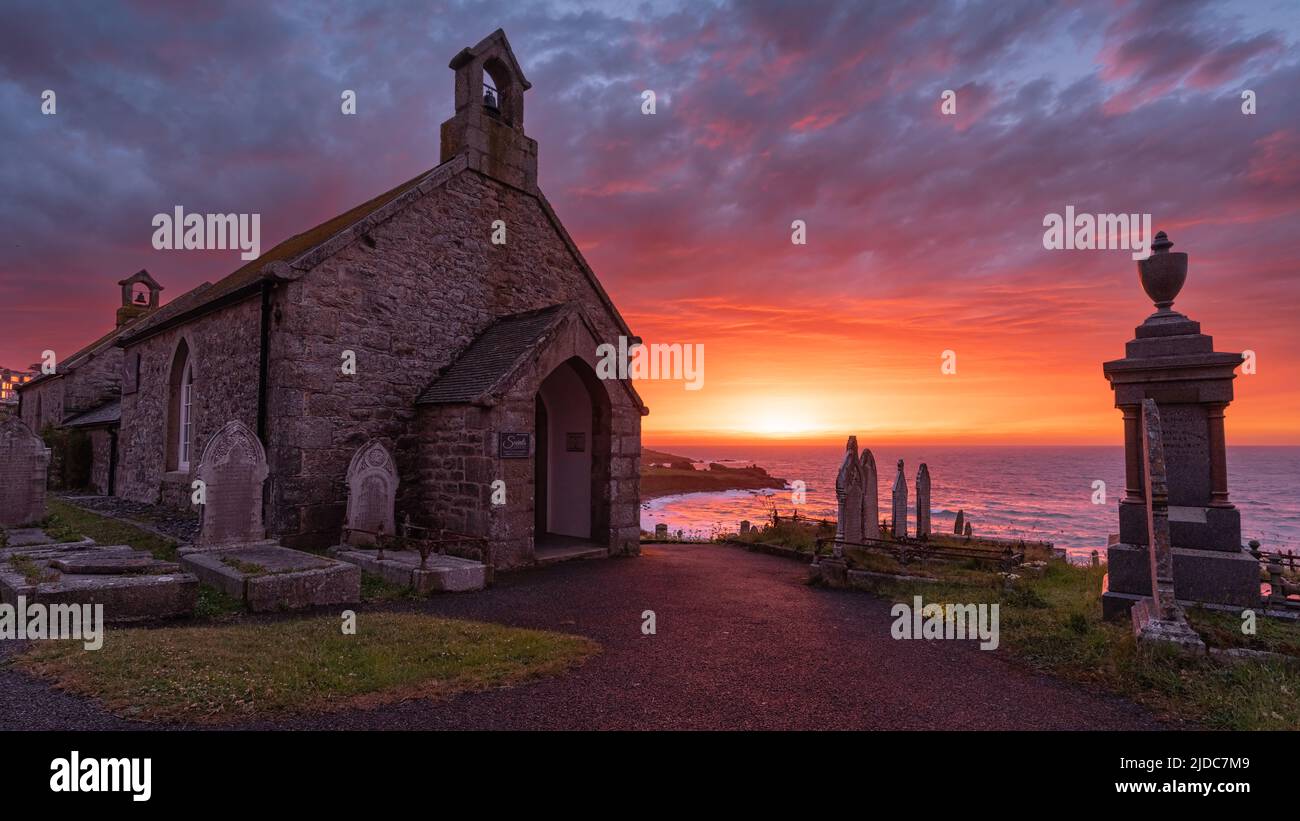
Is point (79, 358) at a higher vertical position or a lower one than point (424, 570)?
higher

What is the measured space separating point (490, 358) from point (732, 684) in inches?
363

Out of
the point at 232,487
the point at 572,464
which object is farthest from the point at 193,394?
the point at 572,464

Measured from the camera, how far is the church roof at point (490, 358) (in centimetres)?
1218

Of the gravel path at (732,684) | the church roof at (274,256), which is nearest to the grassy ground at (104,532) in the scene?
the church roof at (274,256)

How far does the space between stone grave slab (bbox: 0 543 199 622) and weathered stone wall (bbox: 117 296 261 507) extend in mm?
4633

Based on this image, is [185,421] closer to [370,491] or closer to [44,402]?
[370,491]

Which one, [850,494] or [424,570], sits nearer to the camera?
[424,570]

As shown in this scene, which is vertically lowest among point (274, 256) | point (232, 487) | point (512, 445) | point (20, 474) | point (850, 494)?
point (850, 494)

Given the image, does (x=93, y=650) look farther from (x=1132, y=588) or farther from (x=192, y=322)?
(x=192, y=322)

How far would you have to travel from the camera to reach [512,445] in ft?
38.7

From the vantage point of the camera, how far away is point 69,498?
69.1 feet

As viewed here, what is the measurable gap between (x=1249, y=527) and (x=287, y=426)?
5770cm

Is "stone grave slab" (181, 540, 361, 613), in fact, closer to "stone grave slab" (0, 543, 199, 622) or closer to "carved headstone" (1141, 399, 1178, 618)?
"stone grave slab" (0, 543, 199, 622)
